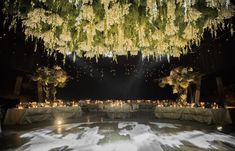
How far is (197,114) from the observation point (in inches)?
373

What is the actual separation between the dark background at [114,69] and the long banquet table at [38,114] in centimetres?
252

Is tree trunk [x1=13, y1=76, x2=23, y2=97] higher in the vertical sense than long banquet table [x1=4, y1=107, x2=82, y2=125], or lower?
→ higher

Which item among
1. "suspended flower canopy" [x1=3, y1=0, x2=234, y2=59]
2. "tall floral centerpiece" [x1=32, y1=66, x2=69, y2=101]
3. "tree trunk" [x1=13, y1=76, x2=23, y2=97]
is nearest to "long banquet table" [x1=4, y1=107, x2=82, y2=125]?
"tall floral centerpiece" [x1=32, y1=66, x2=69, y2=101]

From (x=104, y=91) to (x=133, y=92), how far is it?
7.57 ft

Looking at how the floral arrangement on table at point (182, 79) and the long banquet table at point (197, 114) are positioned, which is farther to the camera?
the floral arrangement on table at point (182, 79)

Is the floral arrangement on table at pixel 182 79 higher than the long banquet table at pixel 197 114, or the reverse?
the floral arrangement on table at pixel 182 79

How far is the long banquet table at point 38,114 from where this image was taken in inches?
362

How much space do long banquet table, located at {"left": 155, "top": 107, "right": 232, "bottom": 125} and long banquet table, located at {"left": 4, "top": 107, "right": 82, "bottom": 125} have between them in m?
4.30

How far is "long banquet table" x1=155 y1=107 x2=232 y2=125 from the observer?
8.49 meters

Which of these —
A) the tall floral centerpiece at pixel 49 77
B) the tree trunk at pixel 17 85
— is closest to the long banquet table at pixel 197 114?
the tall floral centerpiece at pixel 49 77

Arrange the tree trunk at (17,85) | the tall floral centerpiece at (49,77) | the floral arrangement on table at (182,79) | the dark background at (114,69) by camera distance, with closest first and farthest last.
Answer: the floral arrangement on table at (182,79) → the tall floral centerpiece at (49,77) → the dark background at (114,69) → the tree trunk at (17,85)

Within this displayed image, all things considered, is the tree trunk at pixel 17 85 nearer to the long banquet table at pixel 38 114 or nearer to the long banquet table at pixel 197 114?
the long banquet table at pixel 38 114

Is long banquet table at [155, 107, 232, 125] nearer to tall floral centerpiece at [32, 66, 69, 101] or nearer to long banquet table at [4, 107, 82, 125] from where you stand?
long banquet table at [4, 107, 82, 125]

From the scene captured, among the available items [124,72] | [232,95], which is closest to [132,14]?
[232,95]
